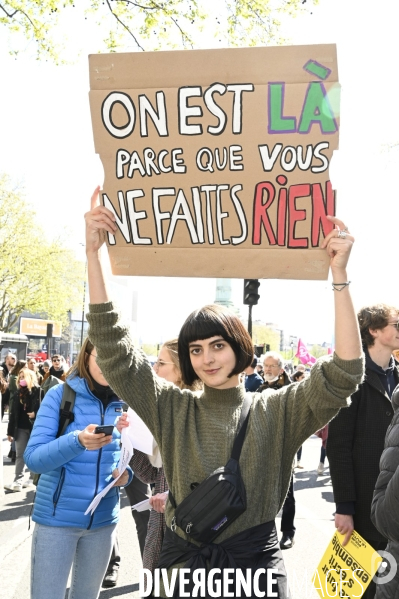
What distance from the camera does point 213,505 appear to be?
219 cm

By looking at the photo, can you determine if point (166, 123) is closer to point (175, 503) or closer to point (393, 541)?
point (175, 503)

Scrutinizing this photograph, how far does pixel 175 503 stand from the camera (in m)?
2.35

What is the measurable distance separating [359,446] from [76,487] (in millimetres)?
1497

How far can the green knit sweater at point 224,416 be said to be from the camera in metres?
2.29

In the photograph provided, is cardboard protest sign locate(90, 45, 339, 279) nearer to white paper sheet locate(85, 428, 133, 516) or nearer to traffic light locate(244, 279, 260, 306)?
white paper sheet locate(85, 428, 133, 516)

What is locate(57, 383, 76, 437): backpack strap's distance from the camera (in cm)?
342

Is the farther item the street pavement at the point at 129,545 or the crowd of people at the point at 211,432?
the street pavement at the point at 129,545

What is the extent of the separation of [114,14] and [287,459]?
25.8 feet

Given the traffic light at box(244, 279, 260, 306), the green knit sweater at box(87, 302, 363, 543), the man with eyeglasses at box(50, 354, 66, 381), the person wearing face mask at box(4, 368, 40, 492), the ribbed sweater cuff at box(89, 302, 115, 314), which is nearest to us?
the green knit sweater at box(87, 302, 363, 543)

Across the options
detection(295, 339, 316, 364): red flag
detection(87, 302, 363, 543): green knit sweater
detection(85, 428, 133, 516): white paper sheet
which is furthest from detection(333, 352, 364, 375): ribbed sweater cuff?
detection(295, 339, 316, 364): red flag

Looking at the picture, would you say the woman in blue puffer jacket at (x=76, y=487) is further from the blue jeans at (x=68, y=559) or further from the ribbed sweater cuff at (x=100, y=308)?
the ribbed sweater cuff at (x=100, y=308)

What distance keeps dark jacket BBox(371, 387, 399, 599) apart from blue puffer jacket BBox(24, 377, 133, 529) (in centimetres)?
146

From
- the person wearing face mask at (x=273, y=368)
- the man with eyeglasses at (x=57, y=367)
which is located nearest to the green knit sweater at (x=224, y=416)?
the person wearing face mask at (x=273, y=368)

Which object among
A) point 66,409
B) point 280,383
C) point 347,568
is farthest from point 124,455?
point 280,383
